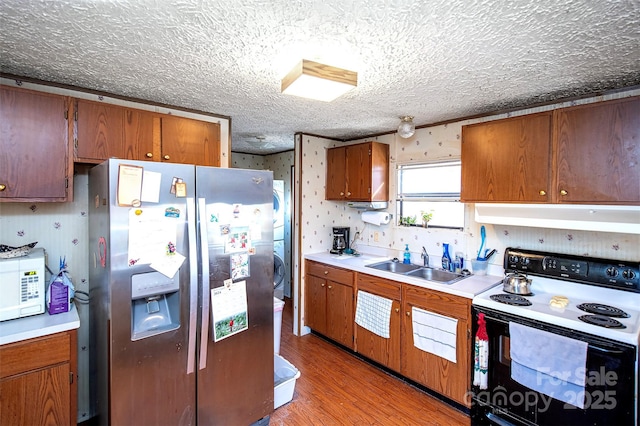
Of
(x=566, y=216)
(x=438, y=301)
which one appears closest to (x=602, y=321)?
(x=566, y=216)

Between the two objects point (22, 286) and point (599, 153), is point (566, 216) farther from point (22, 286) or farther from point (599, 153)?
point (22, 286)

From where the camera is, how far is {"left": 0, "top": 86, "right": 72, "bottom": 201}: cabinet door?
1.74 meters

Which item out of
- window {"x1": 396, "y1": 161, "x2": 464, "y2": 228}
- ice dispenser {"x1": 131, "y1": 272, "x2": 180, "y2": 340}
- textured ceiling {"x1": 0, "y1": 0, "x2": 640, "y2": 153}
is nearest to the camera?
textured ceiling {"x1": 0, "y1": 0, "x2": 640, "y2": 153}

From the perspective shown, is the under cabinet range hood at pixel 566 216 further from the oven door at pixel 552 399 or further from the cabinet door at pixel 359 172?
the cabinet door at pixel 359 172

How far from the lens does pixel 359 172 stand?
11.1ft

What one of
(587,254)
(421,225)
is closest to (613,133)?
(587,254)

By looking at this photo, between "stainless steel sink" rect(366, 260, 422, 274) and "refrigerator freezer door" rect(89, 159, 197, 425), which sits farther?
"stainless steel sink" rect(366, 260, 422, 274)

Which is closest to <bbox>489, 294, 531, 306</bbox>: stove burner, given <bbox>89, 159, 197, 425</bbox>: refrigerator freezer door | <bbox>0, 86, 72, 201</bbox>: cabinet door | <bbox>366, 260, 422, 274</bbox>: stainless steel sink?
<bbox>366, 260, 422, 274</bbox>: stainless steel sink

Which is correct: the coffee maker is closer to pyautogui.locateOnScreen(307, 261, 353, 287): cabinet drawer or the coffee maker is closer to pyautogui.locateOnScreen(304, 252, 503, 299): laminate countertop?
pyautogui.locateOnScreen(304, 252, 503, 299): laminate countertop

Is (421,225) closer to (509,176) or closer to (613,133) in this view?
(509,176)

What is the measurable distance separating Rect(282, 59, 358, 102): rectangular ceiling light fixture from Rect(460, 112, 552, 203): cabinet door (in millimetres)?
1290

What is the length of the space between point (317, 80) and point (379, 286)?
186 centimetres

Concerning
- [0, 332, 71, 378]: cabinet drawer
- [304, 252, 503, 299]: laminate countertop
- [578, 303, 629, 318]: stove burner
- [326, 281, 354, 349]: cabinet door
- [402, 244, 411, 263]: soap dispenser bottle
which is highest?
[402, 244, 411, 263]: soap dispenser bottle

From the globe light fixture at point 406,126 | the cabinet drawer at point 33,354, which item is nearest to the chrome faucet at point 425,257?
the globe light fixture at point 406,126
